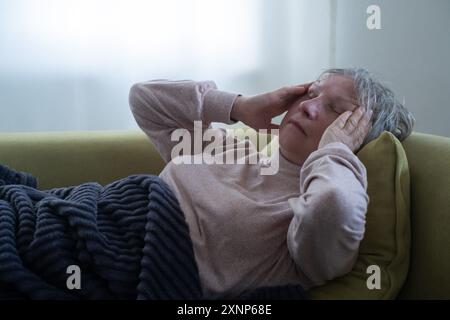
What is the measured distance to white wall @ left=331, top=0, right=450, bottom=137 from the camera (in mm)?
1398

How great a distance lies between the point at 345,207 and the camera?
667 millimetres

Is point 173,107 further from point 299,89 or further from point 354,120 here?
point 354,120

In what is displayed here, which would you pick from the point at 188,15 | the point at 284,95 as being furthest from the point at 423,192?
the point at 188,15

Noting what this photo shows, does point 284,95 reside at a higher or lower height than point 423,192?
higher

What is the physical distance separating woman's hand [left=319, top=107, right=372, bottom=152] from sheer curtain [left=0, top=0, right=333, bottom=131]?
2.66ft

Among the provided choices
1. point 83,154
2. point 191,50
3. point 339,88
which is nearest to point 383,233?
point 339,88

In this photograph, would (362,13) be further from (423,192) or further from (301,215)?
(301,215)

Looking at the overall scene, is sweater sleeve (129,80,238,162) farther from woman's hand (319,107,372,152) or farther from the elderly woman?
woman's hand (319,107,372,152)

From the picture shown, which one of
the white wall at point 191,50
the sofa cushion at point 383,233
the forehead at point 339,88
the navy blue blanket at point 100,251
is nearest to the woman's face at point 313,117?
the forehead at point 339,88

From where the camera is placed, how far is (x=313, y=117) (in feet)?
2.93

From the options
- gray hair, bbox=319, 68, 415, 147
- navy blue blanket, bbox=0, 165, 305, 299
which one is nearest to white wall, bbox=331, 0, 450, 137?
gray hair, bbox=319, 68, 415, 147

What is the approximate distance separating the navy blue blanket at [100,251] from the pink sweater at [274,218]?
0.11ft

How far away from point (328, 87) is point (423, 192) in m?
0.28
